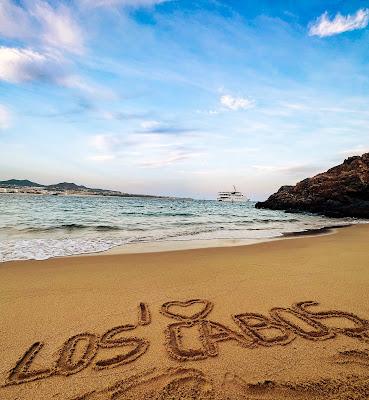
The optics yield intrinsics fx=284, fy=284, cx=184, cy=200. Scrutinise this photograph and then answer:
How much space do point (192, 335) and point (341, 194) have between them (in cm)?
3621

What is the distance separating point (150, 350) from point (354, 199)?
117ft

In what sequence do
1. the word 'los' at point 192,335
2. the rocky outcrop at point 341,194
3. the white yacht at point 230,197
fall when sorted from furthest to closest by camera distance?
1. the white yacht at point 230,197
2. the rocky outcrop at point 341,194
3. the word 'los' at point 192,335

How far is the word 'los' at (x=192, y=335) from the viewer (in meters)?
2.62

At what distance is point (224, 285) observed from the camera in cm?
475

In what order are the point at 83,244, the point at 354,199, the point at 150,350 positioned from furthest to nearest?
the point at 354,199
the point at 83,244
the point at 150,350

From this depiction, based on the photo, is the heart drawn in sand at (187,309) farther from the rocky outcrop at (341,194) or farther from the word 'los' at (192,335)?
the rocky outcrop at (341,194)

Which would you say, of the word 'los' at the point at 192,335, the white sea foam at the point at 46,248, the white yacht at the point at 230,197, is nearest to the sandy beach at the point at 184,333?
the word 'los' at the point at 192,335

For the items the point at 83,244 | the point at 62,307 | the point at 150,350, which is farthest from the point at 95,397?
the point at 83,244

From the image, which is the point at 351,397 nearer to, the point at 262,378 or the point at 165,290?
the point at 262,378

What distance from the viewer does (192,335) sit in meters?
→ 3.15

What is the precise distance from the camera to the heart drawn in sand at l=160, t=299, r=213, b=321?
142 inches

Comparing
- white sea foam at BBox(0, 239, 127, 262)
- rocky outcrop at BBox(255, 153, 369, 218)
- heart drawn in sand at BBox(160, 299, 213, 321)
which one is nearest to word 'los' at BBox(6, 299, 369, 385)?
heart drawn in sand at BBox(160, 299, 213, 321)

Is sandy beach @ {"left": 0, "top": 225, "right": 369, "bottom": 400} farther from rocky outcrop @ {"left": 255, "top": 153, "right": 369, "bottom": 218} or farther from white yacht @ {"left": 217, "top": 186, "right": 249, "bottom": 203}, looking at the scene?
white yacht @ {"left": 217, "top": 186, "right": 249, "bottom": 203}

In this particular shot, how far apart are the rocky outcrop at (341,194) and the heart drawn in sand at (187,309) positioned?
32.2 metres
